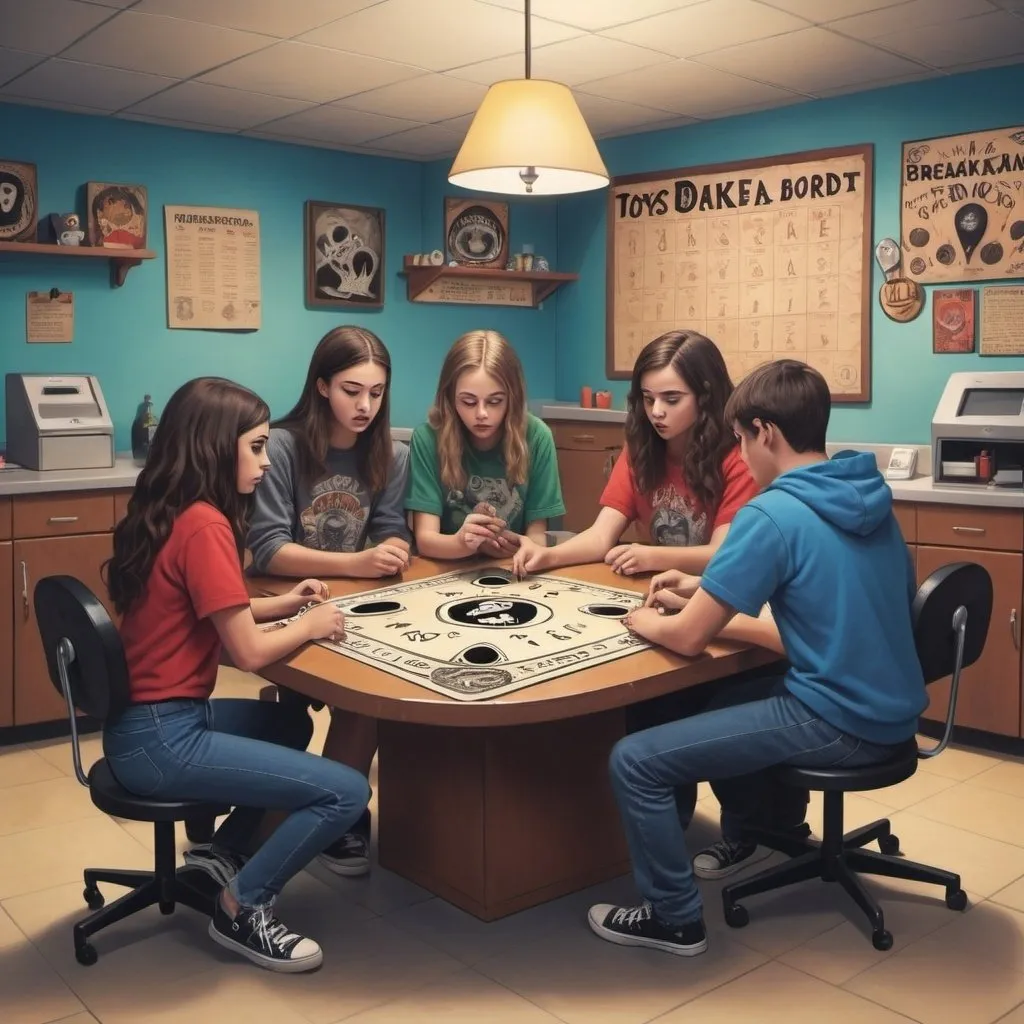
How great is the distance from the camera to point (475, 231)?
18.2ft

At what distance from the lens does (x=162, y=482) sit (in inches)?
86.4

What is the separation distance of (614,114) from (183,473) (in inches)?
120

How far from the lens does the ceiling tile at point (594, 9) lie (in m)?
3.18

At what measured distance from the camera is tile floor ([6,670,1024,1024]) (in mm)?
2092

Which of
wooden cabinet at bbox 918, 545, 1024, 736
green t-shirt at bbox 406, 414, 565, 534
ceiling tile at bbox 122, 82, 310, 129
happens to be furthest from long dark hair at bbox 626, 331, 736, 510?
ceiling tile at bbox 122, 82, 310, 129

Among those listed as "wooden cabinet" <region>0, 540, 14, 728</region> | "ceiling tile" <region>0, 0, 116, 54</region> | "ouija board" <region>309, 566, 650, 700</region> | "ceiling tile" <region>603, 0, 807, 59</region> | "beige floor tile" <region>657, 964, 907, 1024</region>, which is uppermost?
"ceiling tile" <region>603, 0, 807, 59</region>

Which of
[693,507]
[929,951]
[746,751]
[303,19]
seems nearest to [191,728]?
[746,751]

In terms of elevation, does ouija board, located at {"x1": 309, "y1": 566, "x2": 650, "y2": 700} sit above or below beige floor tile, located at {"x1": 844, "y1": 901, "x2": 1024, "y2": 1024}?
above

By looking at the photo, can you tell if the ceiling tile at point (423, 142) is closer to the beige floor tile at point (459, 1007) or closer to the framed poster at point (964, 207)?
the framed poster at point (964, 207)

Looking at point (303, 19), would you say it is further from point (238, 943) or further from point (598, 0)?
point (238, 943)

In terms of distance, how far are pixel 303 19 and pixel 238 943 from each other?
8.12 ft

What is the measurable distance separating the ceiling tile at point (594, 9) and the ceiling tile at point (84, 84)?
4.66ft

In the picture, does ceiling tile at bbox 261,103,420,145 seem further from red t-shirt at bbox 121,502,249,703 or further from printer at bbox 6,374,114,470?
red t-shirt at bbox 121,502,249,703

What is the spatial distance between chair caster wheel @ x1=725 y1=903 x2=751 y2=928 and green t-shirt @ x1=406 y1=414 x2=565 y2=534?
1.09 metres
